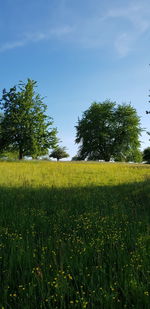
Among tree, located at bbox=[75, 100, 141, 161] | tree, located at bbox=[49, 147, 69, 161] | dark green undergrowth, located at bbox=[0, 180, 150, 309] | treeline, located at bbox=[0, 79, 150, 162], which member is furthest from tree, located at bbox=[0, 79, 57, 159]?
tree, located at bbox=[49, 147, 69, 161]

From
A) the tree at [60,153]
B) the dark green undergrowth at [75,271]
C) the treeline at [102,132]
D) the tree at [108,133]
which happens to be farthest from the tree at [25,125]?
the tree at [60,153]

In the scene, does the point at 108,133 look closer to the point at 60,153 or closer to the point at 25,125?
the point at 25,125

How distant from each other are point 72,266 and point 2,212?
12.6 ft

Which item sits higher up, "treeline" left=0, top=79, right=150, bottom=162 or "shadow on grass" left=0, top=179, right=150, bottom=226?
"treeline" left=0, top=79, right=150, bottom=162

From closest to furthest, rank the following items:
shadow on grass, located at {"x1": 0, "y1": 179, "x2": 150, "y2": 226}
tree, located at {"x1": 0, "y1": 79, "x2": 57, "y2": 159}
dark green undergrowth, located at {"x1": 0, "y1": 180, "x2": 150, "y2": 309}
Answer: dark green undergrowth, located at {"x1": 0, "y1": 180, "x2": 150, "y2": 309} < shadow on grass, located at {"x1": 0, "y1": 179, "x2": 150, "y2": 226} < tree, located at {"x1": 0, "y1": 79, "x2": 57, "y2": 159}

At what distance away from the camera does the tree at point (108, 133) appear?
5881 cm

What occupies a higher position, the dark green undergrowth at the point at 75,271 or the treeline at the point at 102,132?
the treeline at the point at 102,132

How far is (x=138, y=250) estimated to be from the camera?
3.92 m

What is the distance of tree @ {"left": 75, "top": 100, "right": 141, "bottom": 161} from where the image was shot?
58.8 metres

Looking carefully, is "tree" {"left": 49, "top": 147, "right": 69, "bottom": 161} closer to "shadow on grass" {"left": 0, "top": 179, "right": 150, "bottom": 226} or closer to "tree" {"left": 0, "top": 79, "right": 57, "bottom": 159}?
"tree" {"left": 0, "top": 79, "right": 57, "bottom": 159}

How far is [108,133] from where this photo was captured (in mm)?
59281

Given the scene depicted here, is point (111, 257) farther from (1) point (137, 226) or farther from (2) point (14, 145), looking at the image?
(2) point (14, 145)

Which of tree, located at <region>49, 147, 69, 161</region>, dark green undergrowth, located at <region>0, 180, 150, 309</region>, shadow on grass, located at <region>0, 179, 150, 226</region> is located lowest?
dark green undergrowth, located at <region>0, 180, 150, 309</region>

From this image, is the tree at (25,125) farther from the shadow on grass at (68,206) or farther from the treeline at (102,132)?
the shadow on grass at (68,206)
